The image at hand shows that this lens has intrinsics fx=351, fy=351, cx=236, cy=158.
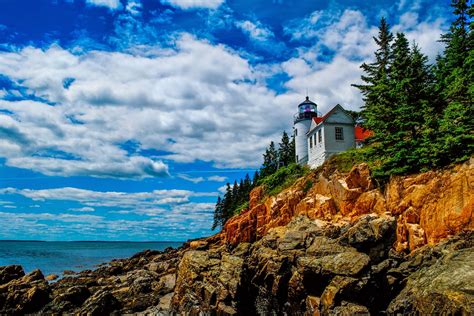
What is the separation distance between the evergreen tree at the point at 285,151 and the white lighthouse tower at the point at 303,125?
15.7 metres

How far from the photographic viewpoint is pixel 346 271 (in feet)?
45.9

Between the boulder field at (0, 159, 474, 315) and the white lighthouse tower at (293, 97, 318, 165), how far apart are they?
50.7 ft

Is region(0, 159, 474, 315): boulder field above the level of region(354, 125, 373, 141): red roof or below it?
below

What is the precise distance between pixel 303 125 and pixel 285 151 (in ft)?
70.1

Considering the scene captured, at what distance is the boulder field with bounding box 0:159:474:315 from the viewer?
13.1 m

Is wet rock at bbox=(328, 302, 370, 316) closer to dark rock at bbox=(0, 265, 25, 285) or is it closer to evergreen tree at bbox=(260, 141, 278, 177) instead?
dark rock at bbox=(0, 265, 25, 285)

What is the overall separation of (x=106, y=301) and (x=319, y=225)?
14.4m

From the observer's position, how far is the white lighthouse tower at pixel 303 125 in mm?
41406

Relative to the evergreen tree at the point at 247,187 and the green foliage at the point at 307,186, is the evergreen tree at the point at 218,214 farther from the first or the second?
the green foliage at the point at 307,186

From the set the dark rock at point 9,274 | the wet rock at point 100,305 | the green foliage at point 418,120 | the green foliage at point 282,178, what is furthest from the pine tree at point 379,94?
the dark rock at point 9,274

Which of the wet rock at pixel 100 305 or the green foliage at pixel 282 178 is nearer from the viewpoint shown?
the wet rock at pixel 100 305

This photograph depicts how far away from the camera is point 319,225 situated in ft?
81.1

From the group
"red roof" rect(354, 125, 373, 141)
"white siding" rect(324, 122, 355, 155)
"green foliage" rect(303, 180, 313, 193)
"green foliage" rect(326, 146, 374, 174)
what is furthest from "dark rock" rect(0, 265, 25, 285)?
"red roof" rect(354, 125, 373, 141)

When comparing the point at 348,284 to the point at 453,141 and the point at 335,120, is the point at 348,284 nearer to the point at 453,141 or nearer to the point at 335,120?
the point at 453,141
